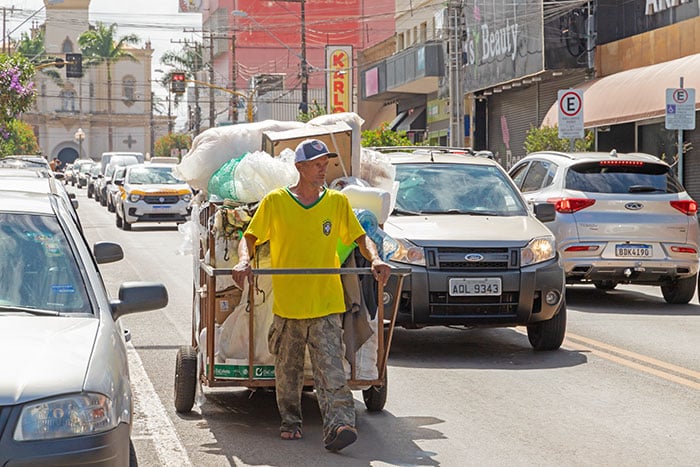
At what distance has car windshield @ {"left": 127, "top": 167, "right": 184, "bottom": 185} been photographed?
34.6 meters

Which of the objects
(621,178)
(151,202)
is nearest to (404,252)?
(621,178)

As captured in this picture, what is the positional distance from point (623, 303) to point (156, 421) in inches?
353

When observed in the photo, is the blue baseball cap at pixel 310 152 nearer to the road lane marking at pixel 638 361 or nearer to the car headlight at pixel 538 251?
the road lane marking at pixel 638 361

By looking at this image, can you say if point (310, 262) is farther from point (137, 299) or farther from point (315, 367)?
point (137, 299)

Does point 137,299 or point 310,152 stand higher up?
point 310,152

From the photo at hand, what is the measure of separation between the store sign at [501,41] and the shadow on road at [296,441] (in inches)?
1059

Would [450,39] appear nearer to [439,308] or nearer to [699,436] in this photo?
[439,308]

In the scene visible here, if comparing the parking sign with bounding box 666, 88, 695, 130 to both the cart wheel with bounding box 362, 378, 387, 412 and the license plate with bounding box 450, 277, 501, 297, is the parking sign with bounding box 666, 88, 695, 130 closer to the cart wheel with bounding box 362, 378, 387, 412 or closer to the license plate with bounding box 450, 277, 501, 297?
the license plate with bounding box 450, 277, 501, 297

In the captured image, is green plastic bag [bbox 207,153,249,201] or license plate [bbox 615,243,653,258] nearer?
green plastic bag [bbox 207,153,249,201]

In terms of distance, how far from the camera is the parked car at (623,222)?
14.9 m

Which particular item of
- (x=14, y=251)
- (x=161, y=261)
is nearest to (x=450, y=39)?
(x=161, y=261)

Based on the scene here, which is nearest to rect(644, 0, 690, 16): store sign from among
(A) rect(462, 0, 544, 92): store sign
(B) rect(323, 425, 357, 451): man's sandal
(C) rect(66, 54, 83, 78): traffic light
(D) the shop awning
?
(D) the shop awning

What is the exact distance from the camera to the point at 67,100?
129 metres

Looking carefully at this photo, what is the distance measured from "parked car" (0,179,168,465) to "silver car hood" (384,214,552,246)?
469 centimetres
